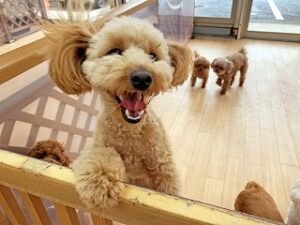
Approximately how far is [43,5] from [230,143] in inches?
61.6

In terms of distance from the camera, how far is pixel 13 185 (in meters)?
0.60

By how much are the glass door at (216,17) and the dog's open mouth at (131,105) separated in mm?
3782

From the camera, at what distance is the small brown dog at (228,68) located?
8.35 ft

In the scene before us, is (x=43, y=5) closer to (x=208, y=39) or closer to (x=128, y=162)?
(x=128, y=162)

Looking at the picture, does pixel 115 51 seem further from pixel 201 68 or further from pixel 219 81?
pixel 219 81

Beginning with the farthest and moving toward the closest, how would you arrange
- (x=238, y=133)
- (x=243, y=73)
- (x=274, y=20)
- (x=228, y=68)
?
(x=274, y=20) < (x=243, y=73) < (x=228, y=68) < (x=238, y=133)

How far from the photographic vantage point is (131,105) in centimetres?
76

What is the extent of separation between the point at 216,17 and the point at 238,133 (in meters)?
2.65

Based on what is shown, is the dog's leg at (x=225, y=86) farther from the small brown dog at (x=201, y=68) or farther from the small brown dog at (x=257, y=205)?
the small brown dog at (x=257, y=205)

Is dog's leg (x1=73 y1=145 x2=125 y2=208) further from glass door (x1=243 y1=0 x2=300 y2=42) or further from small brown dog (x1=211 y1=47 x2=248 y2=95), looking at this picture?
glass door (x1=243 y1=0 x2=300 y2=42)

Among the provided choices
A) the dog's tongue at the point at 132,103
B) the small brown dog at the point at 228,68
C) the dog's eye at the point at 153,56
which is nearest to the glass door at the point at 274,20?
the small brown dog at the point at 228,68

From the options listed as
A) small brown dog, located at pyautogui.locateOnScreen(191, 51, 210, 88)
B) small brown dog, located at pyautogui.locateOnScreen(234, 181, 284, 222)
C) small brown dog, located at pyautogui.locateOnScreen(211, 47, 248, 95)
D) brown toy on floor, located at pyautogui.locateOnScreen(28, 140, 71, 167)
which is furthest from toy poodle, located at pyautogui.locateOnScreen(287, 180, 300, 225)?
small brown dog, located at pyautogui.locateOnScreen(191, 51, 210, 88)

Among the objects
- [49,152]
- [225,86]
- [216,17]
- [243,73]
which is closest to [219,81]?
[225,86]

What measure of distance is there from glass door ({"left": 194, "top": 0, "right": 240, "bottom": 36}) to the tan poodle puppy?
361cm
